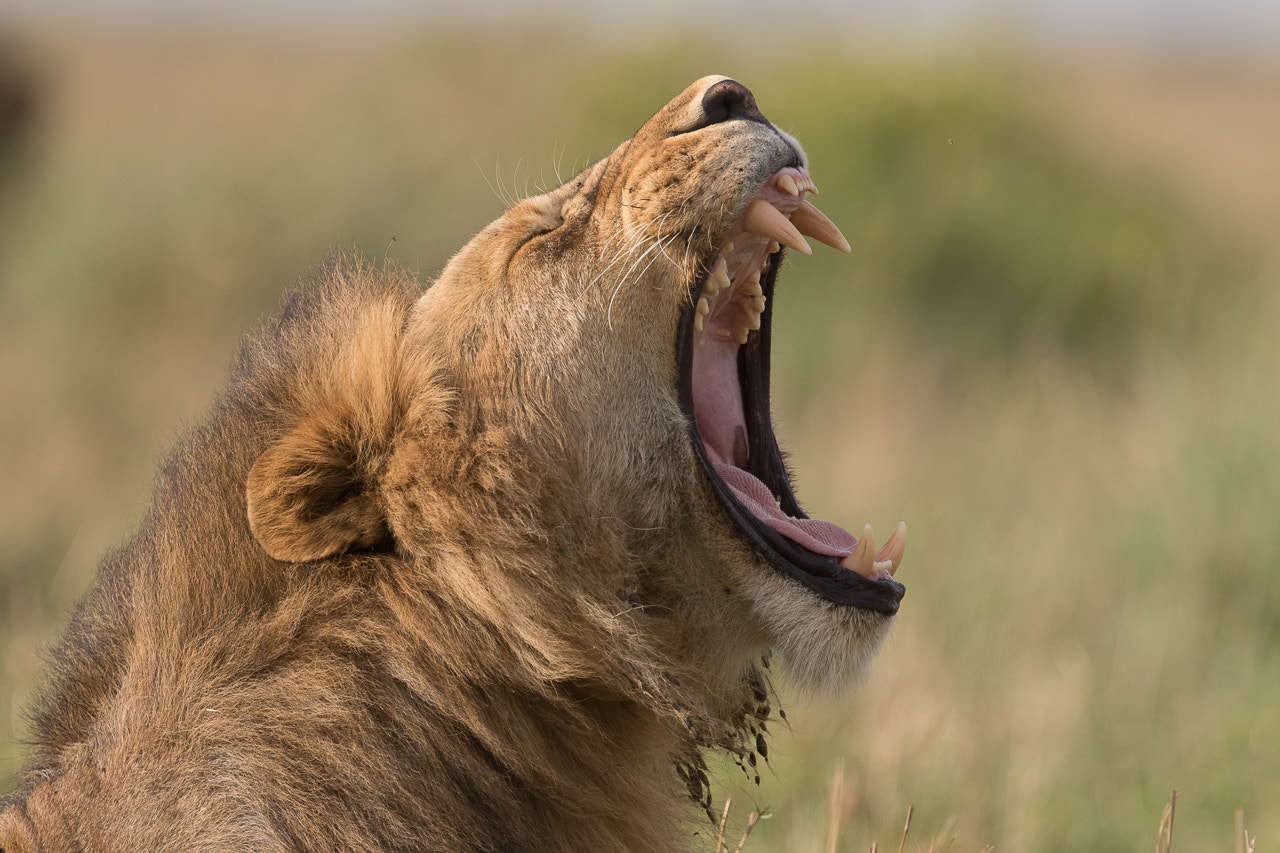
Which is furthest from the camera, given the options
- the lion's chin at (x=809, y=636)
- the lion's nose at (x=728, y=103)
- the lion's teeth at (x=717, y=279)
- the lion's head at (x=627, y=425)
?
the lion's teeth at (x=717, y=279)

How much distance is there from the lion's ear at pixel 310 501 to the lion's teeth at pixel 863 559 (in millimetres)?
1052

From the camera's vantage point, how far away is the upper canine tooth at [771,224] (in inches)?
129

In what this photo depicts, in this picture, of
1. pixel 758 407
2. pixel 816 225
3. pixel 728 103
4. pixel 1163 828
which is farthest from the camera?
pixel 758 407

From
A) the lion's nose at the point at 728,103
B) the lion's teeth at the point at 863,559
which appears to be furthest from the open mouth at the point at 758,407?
the lion's nose at the point at 728,103

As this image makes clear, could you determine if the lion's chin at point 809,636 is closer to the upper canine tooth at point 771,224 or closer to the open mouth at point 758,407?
the open mouth at point 758,407

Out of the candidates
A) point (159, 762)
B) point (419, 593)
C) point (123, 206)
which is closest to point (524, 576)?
point (419, 593)

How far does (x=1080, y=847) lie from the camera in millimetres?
4465

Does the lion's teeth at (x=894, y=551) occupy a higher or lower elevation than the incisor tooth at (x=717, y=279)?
lower

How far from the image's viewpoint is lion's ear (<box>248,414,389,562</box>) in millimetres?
2594

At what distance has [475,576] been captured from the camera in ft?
8.79

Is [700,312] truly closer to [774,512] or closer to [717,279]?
[717,279]

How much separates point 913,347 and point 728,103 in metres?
11.4

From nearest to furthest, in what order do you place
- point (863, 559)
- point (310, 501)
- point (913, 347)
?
point (310, 501) < point (863, 559) < point (913, 347)

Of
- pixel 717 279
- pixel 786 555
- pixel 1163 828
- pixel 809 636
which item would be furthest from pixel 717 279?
pixel 1163 828
